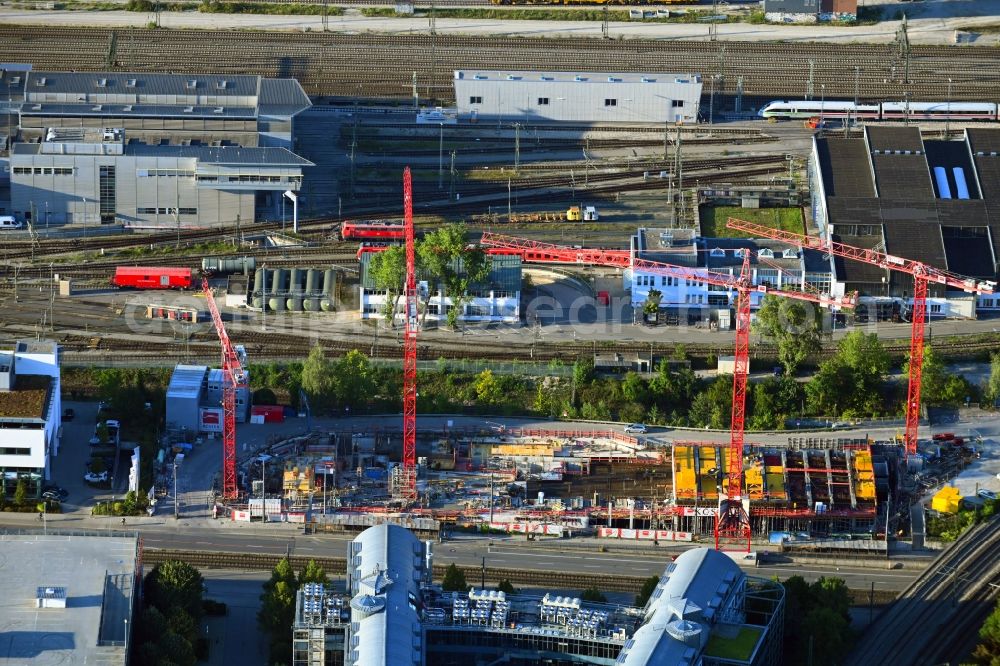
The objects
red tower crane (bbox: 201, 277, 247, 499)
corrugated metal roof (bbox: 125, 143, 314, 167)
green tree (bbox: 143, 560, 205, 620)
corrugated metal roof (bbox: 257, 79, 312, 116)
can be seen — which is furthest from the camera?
corrugated metal roof (bbox: 257, 79, 312, 116)

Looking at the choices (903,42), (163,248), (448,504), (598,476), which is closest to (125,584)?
(448,504)

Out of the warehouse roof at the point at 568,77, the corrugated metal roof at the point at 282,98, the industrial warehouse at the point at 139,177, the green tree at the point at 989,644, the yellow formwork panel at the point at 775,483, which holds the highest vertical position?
the warehouse roof at the point at 568,77

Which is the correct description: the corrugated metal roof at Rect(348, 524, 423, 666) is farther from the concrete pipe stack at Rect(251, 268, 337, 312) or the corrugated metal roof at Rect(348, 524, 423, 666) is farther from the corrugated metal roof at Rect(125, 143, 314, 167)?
the corrugated metal roof at Rect(125, 143, 314, 167)

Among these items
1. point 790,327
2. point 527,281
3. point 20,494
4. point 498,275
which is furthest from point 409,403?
point 790,327

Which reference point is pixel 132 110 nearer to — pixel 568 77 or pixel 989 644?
pixel 568 77

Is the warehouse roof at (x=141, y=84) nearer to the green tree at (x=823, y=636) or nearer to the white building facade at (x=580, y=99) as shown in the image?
the white building facade at (x=580, y=99)

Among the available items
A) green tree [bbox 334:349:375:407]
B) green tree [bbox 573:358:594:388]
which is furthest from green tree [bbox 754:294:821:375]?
green tree [bbox 334:349:375:407]

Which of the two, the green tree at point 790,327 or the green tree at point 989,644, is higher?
the green tree at point 790,327

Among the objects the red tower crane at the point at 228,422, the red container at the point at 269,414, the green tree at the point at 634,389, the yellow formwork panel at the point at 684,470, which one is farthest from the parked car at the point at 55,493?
the green tree at the point at 634,389
